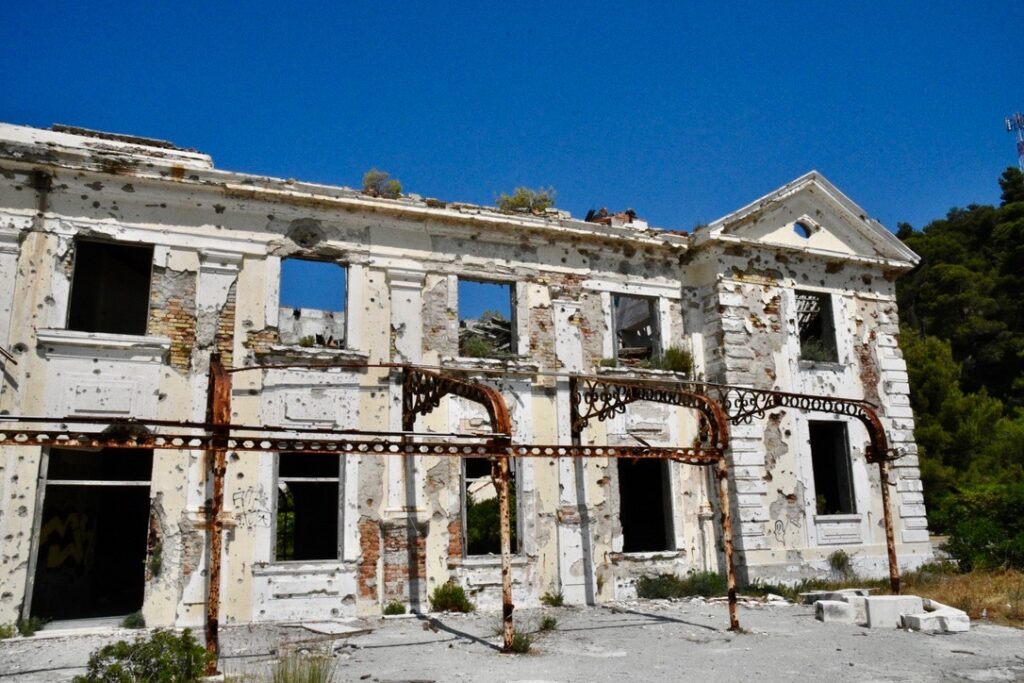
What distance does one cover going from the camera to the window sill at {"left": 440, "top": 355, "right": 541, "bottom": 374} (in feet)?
42.5

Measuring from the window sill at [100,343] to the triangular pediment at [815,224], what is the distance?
409 inches

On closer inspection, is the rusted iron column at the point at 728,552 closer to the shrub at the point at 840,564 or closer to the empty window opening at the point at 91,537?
the shrub at the point at 840,564

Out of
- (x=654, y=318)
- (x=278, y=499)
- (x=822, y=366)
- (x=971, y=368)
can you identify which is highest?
(x=971, y=368)

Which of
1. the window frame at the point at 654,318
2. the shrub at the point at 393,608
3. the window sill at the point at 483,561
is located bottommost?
the shrub at the point at 393,608

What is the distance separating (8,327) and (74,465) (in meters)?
4.20

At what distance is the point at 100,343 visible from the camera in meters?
11.1

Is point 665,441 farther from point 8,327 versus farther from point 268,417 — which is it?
point 8,327

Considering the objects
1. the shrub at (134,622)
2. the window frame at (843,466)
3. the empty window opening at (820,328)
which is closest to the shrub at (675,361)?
the empty window opening at (820,328)

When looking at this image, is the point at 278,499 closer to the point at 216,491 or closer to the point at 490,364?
the point at 216,491

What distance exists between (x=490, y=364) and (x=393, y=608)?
13.8ft

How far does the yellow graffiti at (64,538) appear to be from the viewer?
1240 centimetres

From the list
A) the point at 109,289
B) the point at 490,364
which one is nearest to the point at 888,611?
the point at 490,364

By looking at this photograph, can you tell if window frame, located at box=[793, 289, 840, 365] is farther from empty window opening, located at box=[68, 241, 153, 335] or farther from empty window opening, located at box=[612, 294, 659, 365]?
empty window opening, located at box=[68, 241, 153, 335]

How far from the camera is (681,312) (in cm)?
1535
